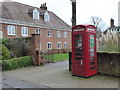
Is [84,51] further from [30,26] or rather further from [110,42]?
[30,26]

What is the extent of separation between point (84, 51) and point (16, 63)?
5600 mm

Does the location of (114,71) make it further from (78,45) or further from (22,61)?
(22,61)

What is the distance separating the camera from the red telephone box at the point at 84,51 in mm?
6617

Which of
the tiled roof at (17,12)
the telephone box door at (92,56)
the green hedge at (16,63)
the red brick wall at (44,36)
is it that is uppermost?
the tiled roof at (17,12)

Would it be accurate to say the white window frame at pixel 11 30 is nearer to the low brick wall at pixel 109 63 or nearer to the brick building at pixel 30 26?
the brick building at pixel 30 26

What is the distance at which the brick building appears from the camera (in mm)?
20422

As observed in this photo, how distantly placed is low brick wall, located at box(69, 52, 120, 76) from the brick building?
52.8ft

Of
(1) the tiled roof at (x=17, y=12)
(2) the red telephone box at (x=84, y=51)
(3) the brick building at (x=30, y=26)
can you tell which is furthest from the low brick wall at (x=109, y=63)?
(1) the tiled roof at (x=17, y=12)

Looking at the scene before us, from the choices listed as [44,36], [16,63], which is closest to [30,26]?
[44,36]

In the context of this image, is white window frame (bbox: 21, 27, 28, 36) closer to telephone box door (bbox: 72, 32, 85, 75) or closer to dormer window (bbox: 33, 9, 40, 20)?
dormer window (bbox: 33, 9, 40, 20)

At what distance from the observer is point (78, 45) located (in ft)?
23.0

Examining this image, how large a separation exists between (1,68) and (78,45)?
18.8 ft

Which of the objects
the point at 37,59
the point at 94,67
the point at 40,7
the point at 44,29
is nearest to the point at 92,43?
the point at 94,67

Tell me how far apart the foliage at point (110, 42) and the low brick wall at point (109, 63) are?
0.51 metres
